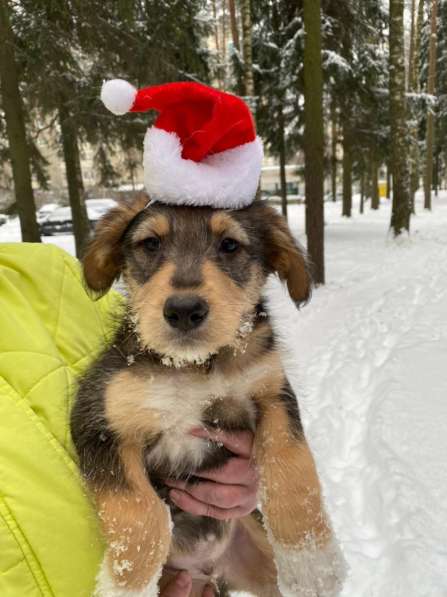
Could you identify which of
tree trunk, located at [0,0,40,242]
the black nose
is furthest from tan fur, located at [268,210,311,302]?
tree trunk, located at [0,0,40,242]

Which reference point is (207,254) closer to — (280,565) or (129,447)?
(129,447)

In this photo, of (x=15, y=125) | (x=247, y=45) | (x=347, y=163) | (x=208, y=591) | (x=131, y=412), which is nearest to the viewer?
(x=131, y=412)

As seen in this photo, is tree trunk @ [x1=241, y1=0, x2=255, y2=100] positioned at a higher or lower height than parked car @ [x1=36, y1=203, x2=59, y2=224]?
higher

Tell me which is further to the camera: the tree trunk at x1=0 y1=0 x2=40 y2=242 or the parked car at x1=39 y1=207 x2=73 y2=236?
the parked car at x1=39 y1=207 x2=73 y2=236

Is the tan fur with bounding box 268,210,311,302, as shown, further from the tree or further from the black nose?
the tree

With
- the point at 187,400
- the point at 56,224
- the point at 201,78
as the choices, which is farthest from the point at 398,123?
the point at 56,224

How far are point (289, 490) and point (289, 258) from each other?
113cm

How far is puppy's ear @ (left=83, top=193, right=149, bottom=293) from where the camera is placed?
2.63 m

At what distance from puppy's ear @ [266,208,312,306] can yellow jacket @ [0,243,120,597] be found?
1.05m

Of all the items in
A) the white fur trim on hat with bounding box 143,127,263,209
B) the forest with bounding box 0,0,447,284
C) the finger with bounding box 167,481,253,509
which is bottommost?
the finger with bounding box 167,481,253,509

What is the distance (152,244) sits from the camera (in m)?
2.46

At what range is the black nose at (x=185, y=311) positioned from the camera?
1.98 m

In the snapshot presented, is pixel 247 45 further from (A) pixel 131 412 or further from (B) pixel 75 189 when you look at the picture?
(A) pixel 131 412

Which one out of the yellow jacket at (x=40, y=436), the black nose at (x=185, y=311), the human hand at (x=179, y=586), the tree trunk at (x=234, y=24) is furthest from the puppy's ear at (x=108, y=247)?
the tree trunk at (x=234, y=24)
